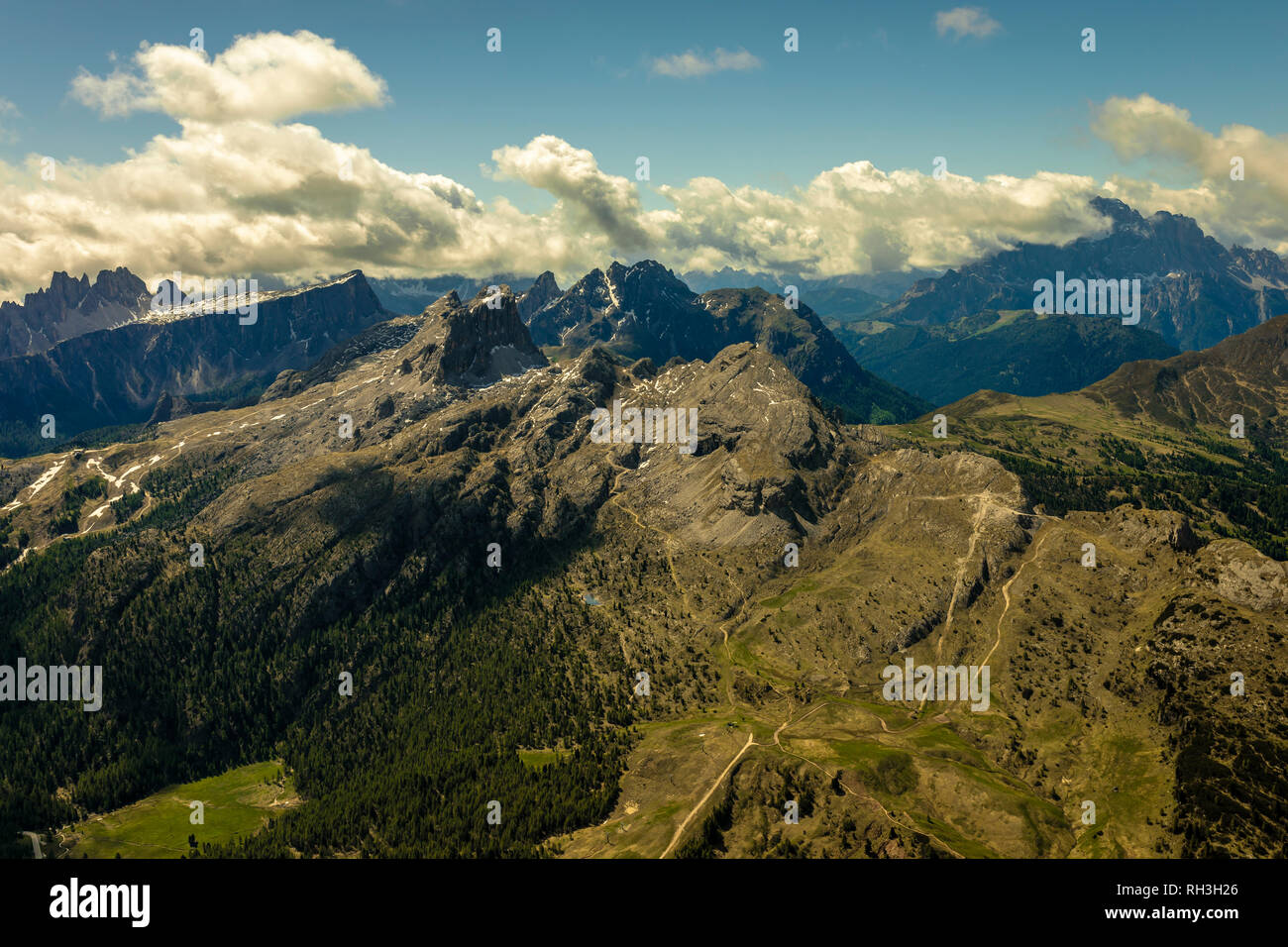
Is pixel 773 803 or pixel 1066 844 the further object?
pixel 773 803
